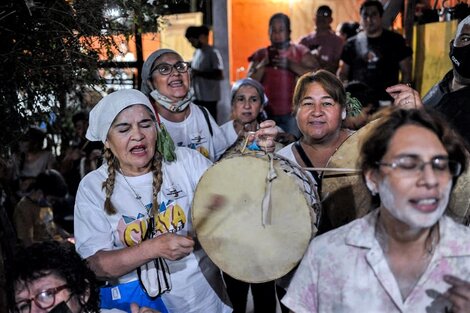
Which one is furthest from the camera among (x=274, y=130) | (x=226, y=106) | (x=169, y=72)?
(x=226, y=106)

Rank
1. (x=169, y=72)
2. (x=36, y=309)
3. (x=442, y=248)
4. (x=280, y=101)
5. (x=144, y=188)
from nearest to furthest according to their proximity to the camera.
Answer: (x=442, y=248), (x=36, y=309), (x=144, y=188), (x=169, y=72), (x=280, y=101)

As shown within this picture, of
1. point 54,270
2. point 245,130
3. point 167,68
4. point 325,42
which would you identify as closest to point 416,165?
point 54,270

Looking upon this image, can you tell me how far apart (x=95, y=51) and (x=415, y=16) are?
4707 mm

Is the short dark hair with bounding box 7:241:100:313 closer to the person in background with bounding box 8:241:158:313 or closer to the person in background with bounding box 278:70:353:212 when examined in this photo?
the person in background with bounding box 8:241:158:313

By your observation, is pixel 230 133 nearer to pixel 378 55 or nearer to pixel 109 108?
pixel 109 108

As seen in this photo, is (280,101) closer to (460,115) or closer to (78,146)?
(78,146)

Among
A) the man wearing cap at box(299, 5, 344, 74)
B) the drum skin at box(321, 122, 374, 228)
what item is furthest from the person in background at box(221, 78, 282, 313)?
the man wearing cap at box(299, 5, 344, 74)

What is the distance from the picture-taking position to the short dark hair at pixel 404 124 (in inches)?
95.4

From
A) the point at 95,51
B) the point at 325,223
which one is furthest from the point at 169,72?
the point at 325,223

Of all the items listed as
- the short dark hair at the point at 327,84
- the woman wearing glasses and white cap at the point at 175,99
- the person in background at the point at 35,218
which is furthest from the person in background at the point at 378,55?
the person in background at the point at 35,218

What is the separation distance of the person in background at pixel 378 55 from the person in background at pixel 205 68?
2325 mm

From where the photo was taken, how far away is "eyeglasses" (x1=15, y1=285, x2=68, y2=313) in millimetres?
2756

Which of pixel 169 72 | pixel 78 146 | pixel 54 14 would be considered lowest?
pixel 78 146

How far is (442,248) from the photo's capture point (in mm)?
2396
